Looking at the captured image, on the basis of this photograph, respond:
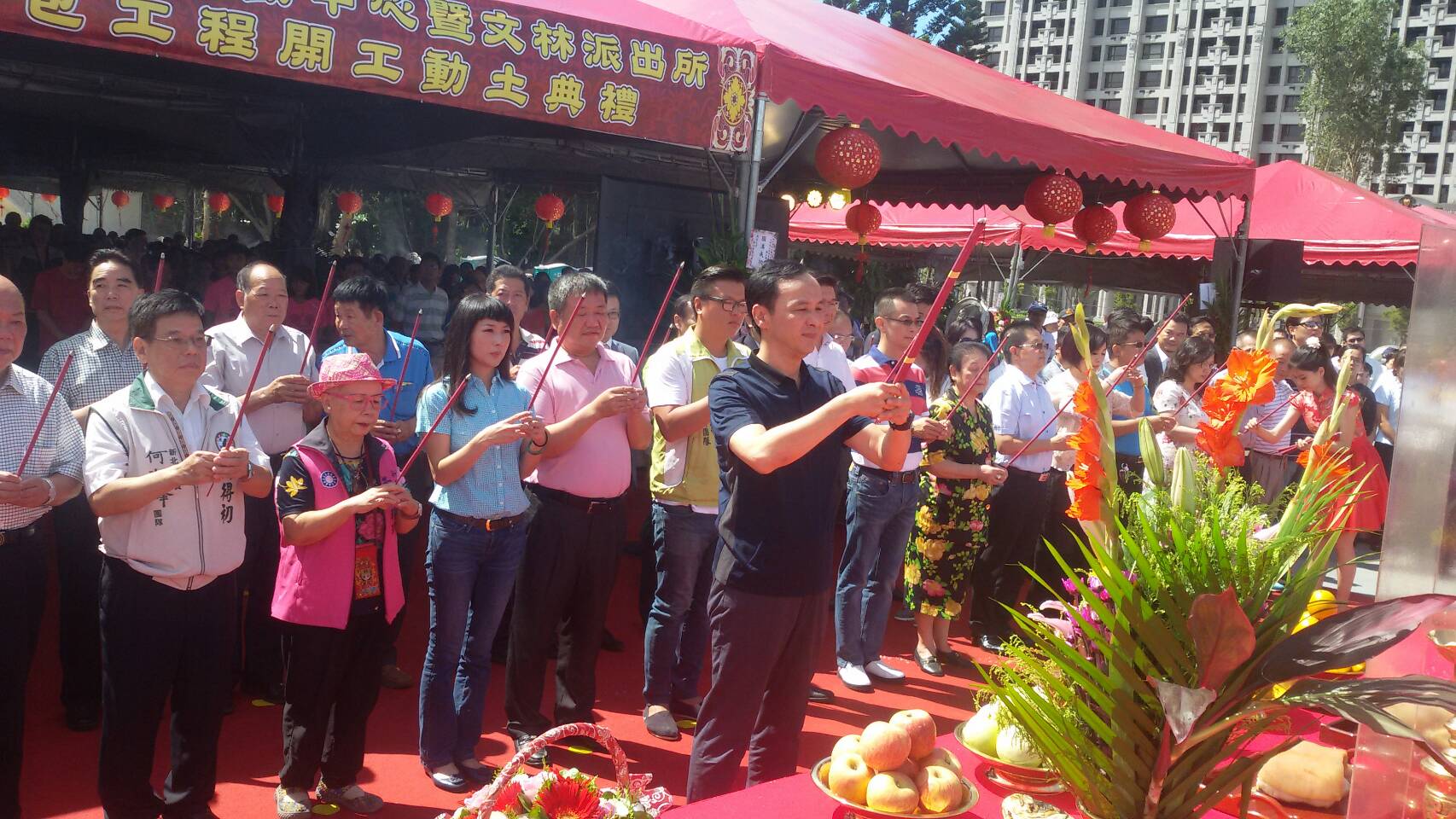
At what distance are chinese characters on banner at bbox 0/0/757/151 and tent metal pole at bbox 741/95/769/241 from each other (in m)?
0.06

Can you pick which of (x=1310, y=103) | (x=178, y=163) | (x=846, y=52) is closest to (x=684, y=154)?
(x=846, y=52)

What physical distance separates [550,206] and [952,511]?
7.10 m

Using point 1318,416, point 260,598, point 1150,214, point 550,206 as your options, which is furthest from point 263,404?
point 550,206

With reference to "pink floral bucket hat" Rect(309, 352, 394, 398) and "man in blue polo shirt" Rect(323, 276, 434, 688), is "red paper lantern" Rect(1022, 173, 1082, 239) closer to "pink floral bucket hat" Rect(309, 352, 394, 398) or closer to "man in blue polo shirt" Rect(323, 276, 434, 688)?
"man in blue polo shirt" Rect(323, 276, 434, 688)

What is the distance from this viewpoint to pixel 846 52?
579cm

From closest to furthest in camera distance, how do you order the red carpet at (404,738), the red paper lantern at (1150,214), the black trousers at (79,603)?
the red carpet at (404,738)
the black trousers at (79,603)
the red paper lantern at (1150,214)

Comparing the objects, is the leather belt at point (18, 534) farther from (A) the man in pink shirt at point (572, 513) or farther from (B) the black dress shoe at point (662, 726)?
(B) the black dress shoe at point (662, 726)

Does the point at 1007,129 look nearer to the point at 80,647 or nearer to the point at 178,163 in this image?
the point at 80,647

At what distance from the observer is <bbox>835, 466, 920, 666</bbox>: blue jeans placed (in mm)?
4199

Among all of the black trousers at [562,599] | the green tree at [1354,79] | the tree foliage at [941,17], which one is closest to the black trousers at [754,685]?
the black trousers at [562,599]

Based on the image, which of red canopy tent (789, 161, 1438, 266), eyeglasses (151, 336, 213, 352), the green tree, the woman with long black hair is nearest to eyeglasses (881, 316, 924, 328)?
the woman with long black hair

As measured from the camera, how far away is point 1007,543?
482 cm

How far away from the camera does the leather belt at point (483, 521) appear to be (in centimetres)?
304

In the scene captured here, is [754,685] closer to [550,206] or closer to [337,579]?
[337,579]
